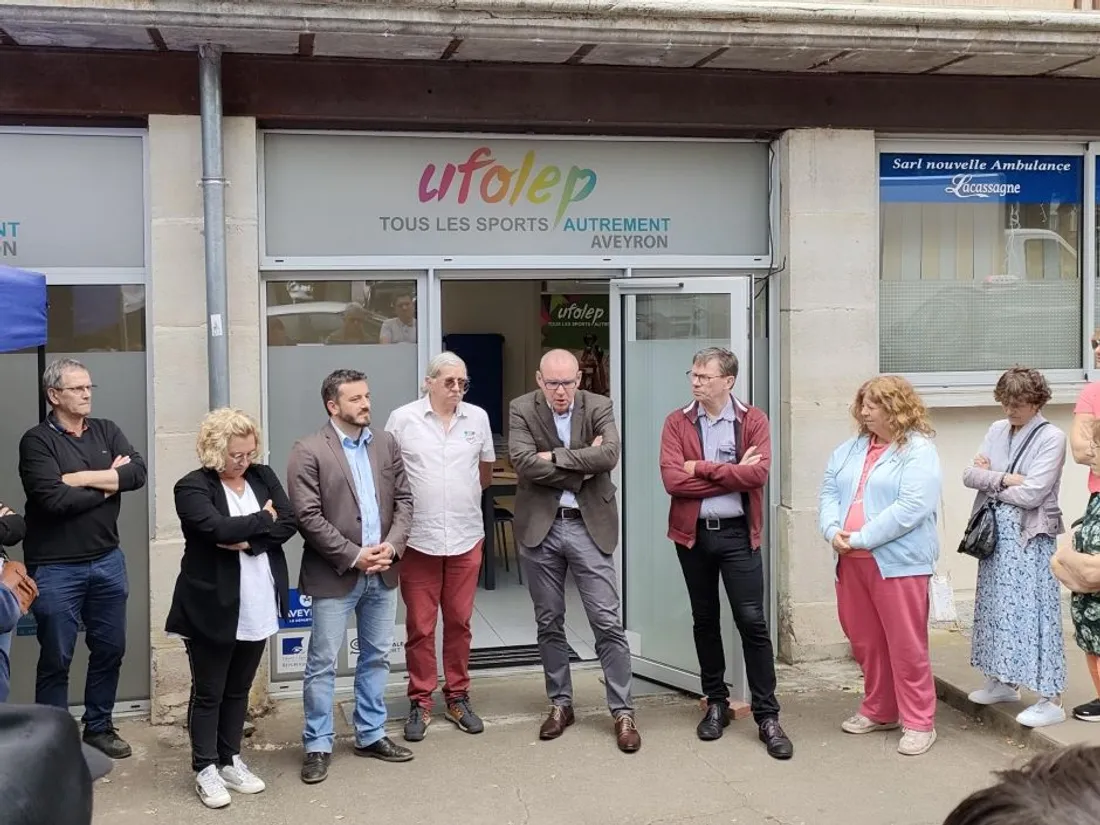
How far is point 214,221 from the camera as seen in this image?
6.20 m

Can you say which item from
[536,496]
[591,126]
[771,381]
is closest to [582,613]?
[771,381]

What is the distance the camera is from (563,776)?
18.2ft

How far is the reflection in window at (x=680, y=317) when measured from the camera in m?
6.53

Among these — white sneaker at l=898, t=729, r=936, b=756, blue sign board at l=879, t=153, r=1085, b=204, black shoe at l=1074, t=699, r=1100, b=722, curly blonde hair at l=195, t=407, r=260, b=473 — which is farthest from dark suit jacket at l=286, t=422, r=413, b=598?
blue sign board at l=879, t=153, r=1085, b=204

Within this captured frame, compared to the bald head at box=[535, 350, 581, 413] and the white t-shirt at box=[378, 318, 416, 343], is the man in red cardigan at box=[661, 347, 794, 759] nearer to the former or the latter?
the bald head at box=[535, 350, 581, 413]

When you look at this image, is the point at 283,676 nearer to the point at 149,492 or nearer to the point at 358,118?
the point at 149,492

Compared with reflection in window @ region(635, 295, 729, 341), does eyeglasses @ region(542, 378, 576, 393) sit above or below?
below

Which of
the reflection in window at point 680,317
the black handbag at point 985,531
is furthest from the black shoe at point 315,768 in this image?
the black handbag at point 985,531

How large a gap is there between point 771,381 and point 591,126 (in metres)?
1.81

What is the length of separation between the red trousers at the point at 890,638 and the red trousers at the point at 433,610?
1843 mm

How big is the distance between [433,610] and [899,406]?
2.43 meters

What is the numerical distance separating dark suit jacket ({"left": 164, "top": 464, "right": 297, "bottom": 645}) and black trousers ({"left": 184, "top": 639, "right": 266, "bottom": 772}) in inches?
3.8

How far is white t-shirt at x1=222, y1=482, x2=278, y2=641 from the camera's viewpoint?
17.0 feet

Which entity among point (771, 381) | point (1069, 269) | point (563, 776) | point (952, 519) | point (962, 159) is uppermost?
point (962, 159)
